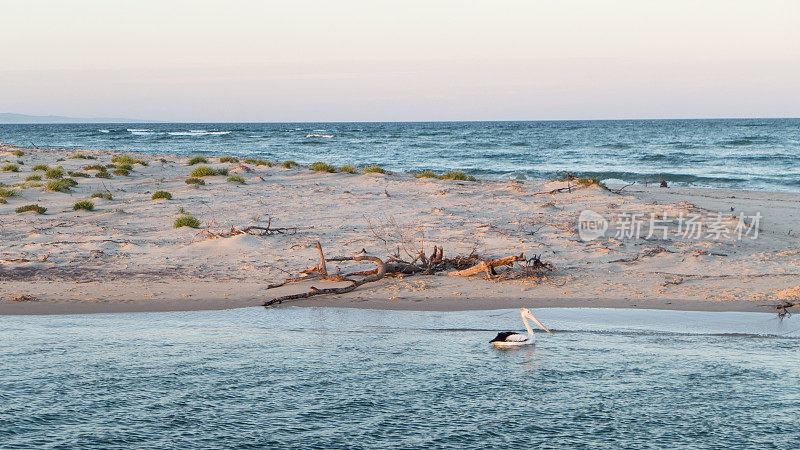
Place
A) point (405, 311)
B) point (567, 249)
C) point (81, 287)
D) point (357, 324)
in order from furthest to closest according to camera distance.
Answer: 1. point (567, 249)
2. point (81, 287)
3. point (405, 311)
4. point (357, 324)

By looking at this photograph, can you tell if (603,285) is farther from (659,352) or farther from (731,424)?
(731,424)

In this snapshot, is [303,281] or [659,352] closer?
[659,352]

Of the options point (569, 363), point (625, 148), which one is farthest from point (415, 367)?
point (625, 148)

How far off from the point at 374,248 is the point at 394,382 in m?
6.95

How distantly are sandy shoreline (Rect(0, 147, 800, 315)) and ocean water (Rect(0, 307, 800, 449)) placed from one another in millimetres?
943

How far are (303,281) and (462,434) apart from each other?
20.1ft

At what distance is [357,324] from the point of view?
9258mm

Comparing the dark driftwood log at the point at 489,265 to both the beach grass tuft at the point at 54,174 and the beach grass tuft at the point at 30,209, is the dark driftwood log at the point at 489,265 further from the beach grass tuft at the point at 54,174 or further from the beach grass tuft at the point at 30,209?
the beach grass tuft at the point at 54,174

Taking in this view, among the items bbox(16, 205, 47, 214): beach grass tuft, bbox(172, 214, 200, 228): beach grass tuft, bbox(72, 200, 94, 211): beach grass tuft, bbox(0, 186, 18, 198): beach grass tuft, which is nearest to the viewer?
bbox(172, 214, 200, 228): beach grass tuft

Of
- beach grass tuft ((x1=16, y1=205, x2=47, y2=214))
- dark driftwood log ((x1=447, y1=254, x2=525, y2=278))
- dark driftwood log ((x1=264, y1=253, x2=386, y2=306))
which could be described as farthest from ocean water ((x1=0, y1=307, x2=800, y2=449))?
beach grass tuft ((x1=16, y1=205, x2=47, y2=214))

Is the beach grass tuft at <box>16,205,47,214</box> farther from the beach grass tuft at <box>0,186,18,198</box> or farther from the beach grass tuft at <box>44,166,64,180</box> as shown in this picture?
the beach grass tuft at <box>44,166,64,180</box>

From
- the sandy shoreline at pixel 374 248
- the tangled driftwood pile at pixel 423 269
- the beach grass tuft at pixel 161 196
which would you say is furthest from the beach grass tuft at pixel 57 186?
the tangled driftwood pile at pixel 423 269

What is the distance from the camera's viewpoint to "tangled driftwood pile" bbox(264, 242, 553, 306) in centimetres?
1116

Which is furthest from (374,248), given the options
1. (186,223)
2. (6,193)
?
(6,193)
